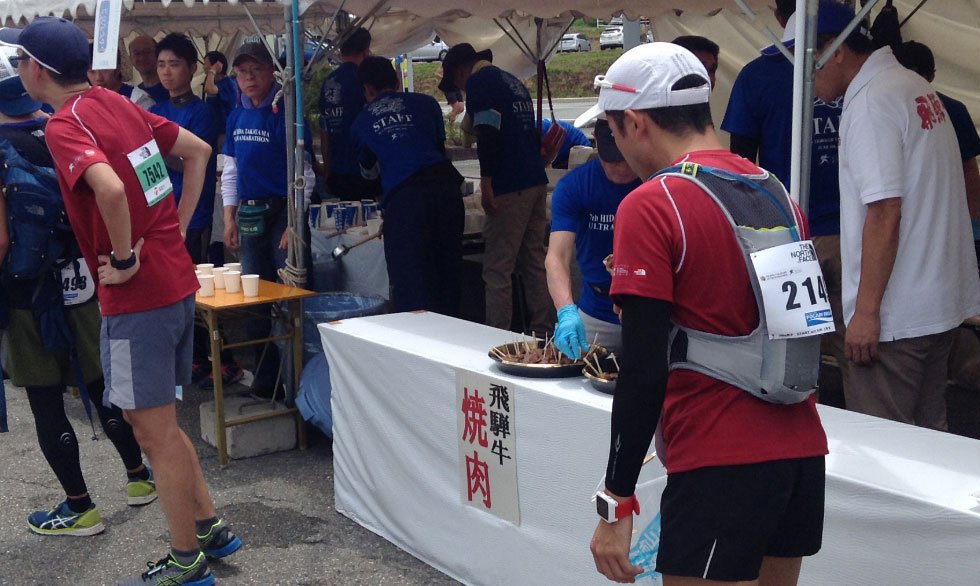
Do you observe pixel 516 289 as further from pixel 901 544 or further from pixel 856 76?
pixel 901 544

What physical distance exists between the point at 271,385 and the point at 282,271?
2.04 ft

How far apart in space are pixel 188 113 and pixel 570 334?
3854 millimetres

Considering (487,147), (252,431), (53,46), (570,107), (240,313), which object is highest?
(570,107)

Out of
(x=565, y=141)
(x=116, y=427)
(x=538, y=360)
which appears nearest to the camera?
(x=538, y=360)

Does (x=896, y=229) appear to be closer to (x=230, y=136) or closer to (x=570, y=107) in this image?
(x=230, y=136)

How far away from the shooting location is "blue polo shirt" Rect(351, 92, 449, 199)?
5.16 m

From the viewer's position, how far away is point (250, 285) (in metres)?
4.76

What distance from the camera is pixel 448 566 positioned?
3.54 metres

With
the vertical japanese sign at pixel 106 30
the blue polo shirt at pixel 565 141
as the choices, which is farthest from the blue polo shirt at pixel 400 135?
the blue polo shirt at pixel 565 141

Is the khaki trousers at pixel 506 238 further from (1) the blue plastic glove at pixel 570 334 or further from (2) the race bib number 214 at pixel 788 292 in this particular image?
(2) the race bib number 214 at pixel 788 292

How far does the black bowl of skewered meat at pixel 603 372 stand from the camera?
2.88 m

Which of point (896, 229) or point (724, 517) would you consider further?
point (896, 229)

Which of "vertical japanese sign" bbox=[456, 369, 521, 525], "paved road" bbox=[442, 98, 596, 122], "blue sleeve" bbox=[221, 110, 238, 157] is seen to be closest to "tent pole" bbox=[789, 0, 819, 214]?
"vertical japanese sign" bbox=[456, 369, 521, 525]

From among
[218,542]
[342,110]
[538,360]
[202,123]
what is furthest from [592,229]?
[202,123]
